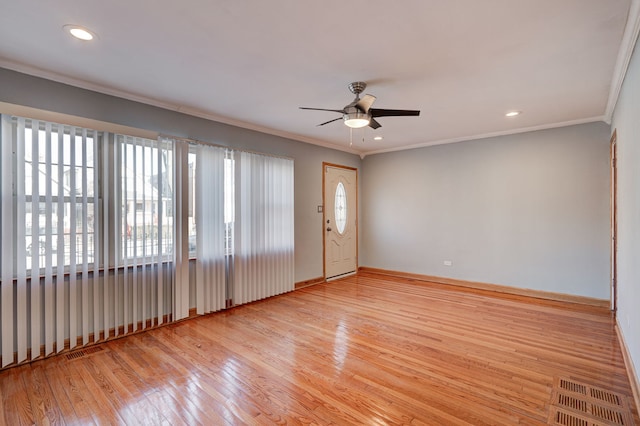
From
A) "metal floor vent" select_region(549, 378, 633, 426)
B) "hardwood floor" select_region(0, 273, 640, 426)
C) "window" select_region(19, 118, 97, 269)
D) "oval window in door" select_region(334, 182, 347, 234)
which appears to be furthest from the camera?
"oval window in door" select_region(334, 182, 347, 234)

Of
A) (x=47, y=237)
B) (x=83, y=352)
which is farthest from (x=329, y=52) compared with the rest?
(x=83, y=352)

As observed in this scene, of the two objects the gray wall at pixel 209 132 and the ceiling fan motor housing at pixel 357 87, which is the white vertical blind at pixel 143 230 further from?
the ceiling fan motor housing at pixel 357 87

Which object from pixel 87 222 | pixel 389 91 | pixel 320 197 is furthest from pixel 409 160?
pixel 87 222

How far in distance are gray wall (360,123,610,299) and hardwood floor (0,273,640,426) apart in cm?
90

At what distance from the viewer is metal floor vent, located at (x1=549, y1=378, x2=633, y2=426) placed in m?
1.96

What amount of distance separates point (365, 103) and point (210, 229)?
2.57 metres

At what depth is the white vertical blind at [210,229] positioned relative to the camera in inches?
155

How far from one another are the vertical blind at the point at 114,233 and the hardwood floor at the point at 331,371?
0.32m

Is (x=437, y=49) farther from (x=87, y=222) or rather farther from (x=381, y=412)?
(x=87, y=222)

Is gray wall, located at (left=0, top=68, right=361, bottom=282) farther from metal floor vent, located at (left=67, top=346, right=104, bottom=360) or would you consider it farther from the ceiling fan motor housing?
metal floor vent, located at (left=67, top=346, right=104, bottom=360)

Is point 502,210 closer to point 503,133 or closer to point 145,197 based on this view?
point 503,133

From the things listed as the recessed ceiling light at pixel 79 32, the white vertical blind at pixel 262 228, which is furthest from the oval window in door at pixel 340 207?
the recessed ceiling light at pixel 79 32

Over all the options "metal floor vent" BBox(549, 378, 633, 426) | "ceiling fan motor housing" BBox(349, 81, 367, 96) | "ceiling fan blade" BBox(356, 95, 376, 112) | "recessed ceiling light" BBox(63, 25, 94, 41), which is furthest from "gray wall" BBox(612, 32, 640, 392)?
"recessed ceiling light" BBox(63, 25, 94, 41)

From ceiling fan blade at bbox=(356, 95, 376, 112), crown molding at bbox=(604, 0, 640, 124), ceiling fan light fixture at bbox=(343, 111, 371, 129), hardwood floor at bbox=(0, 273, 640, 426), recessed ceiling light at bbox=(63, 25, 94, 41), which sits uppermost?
recessed ceiling light at bbox=(63, 25, 94, 41)
